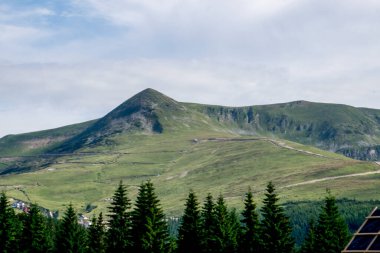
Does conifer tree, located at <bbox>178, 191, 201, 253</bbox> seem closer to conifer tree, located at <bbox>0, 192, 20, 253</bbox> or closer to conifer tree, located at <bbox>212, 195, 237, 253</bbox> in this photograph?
conifer tree, located at <bbox>212, 195, 237, 253</bbox>

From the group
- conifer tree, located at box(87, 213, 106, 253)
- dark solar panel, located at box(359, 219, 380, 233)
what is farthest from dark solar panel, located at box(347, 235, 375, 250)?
conifer tree, located at box(87, 213, 106, 253)

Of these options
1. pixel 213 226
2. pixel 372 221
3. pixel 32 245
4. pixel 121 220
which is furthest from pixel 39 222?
pixel 372 221

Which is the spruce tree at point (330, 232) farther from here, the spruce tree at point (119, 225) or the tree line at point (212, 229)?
the spruce tree at point (119, 225)

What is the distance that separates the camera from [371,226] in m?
49.0

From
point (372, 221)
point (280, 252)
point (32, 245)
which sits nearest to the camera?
point (372, 221)

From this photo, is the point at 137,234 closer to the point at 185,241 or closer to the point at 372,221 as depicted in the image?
the point at 185,241

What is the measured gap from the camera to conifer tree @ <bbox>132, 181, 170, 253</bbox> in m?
77.0

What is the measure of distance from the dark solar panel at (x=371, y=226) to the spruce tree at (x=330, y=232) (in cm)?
3247

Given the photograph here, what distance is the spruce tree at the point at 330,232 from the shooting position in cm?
8138

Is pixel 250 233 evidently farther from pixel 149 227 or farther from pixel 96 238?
pixel 96 238

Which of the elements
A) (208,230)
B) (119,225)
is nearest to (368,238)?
(208,230)

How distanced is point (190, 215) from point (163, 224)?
4173 millimetres

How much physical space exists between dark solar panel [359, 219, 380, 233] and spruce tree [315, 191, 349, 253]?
32472mm

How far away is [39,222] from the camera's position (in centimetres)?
9700
